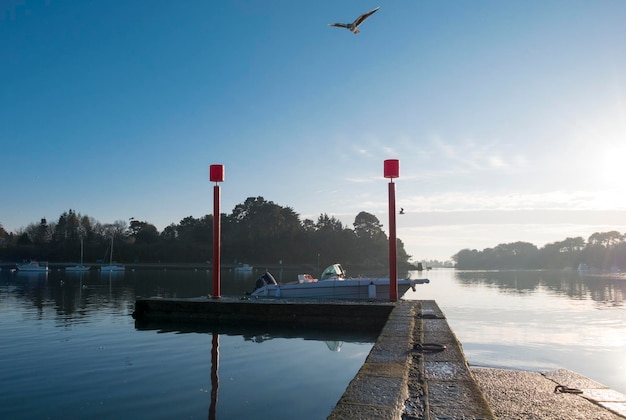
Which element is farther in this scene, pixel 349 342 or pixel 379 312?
Answer: pixel 379 312

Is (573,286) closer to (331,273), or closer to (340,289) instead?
(331,273)

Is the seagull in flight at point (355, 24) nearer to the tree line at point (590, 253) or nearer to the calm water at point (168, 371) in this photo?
the calm water at point (168, 371)

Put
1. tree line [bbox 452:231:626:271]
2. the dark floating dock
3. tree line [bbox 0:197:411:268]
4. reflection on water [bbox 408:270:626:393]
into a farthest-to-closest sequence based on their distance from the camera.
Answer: tree line [bbox 452:231:626:271]
tree line [bbox 0:197:411:268]
reflection on water [bbox 408:270:626:393]
the dark floating dock

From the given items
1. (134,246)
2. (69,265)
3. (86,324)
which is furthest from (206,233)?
(86,324)

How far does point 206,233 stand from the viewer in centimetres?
13200

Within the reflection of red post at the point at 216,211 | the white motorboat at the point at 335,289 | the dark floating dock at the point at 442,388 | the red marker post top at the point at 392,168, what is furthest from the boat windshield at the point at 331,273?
the dark floating dock at the point at 442,388

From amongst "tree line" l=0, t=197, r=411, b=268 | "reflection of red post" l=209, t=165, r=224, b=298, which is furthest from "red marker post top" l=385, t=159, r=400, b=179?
"tree line" l=0, t=197, r=411, b=268

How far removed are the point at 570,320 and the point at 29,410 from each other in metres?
22.4

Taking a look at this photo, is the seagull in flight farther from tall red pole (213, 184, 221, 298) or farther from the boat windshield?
the boat windshield

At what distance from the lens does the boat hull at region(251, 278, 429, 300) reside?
23.3 metres

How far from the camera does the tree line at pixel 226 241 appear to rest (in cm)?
12938

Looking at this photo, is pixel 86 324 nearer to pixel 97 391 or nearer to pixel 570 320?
pixel 97 391

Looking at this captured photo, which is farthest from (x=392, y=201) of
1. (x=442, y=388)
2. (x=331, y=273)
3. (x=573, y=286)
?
(x=573, y=286)

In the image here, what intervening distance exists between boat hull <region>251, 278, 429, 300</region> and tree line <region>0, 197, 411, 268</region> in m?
107
